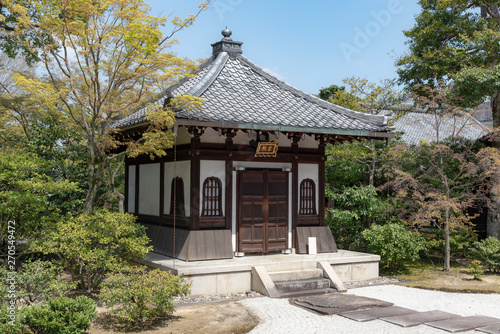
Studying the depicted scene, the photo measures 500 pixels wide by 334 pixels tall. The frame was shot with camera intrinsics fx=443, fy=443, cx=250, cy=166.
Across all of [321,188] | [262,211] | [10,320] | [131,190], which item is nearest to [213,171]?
[262,211]

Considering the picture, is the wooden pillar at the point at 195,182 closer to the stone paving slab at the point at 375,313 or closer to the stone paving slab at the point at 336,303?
the stone paving slab at the point at 336,303

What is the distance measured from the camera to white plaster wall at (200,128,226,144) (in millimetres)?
11628

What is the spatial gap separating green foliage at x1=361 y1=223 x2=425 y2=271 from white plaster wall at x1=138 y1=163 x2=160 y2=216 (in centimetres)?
645

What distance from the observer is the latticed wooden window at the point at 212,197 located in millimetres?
11617

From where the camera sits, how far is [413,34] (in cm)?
1695

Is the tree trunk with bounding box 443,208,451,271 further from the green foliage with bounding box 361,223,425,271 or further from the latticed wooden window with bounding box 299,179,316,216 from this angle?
the latticed wooden window with bounding box 299,179,316,216

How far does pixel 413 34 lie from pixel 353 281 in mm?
10105

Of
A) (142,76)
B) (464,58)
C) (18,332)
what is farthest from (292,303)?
(464,58)

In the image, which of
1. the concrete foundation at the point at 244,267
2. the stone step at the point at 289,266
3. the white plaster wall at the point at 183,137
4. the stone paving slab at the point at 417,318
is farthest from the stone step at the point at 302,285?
the white plaster wall at the point at 183,137

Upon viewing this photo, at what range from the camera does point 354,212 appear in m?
15.2

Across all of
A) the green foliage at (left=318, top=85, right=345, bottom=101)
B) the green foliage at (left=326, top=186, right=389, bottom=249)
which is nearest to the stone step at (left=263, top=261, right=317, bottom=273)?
the green foliage at (left=326, top=186, right=389, bottom=249)

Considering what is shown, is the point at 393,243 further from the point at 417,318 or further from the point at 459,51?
the point at 459,51

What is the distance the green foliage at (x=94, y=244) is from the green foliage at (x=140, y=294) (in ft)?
3.14

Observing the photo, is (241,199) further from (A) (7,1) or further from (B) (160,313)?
(A) (7,1)
